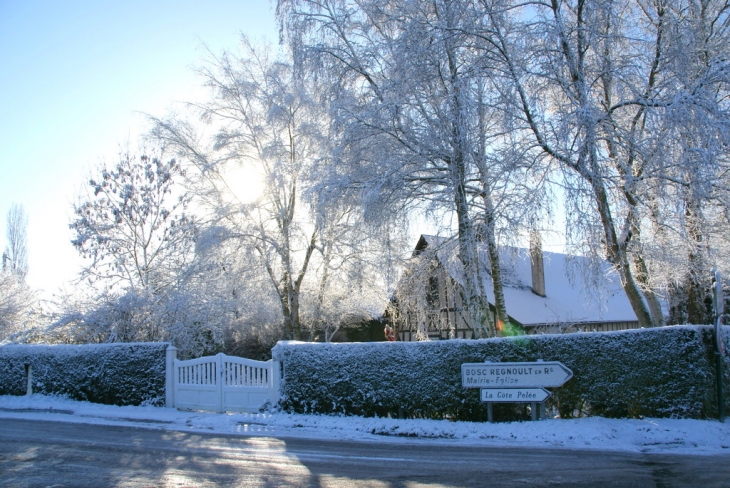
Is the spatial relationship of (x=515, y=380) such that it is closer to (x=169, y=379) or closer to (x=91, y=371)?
(x=169, y=379)

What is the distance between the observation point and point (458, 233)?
1259cm

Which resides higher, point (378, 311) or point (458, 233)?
point (458, 233)

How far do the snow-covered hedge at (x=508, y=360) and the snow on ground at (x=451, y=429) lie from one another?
333mm

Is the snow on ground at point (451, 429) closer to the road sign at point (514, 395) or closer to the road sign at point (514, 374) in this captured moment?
the road sign at point (514, 395)

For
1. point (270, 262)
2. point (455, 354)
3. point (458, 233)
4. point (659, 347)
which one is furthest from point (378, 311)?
point (659, 347)

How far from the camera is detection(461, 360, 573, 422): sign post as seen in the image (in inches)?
388

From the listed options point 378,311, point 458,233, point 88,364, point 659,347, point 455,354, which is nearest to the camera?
point 659,347

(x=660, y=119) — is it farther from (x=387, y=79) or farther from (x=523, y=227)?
(x=387, y=79)

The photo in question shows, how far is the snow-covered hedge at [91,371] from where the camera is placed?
13.5 m

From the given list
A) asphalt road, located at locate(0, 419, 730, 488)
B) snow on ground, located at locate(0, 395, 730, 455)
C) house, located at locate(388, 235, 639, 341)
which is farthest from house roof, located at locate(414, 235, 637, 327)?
asphalt road, located at locate(0, 419, 730, 488)

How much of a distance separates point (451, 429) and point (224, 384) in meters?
5.43

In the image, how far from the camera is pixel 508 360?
10.4m

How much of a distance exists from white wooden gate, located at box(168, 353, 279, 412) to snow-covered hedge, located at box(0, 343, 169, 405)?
572 mm

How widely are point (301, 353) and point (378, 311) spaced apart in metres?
10.7
